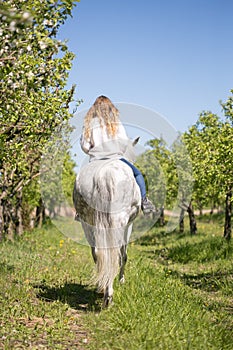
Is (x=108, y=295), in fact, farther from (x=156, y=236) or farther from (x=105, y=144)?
(x=156, y=236)

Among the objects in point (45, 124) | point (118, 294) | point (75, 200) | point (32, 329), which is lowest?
point (32, 329)

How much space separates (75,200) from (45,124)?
5.17m

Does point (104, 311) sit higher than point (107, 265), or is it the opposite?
point (107, 265)

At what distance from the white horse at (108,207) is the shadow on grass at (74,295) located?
2.34ft

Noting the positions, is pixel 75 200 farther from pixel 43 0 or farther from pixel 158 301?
pixel 43 0

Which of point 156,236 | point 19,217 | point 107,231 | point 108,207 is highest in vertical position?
point 108,207

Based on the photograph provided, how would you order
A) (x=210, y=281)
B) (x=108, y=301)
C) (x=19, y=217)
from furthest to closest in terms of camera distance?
1. (x=19, y=217)
2. (x=210, y=281)
3. (x=108, y=301)

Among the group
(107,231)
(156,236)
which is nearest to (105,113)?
(107,231)

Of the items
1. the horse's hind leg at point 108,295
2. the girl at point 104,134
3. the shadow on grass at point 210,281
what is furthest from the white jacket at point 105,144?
the shadow on grass at point 210,281

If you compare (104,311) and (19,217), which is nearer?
(104,311)

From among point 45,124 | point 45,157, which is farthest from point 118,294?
point 45,157

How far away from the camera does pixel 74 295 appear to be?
8.70 m

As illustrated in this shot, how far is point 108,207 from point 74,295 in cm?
241

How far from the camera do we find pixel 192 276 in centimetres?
1238
